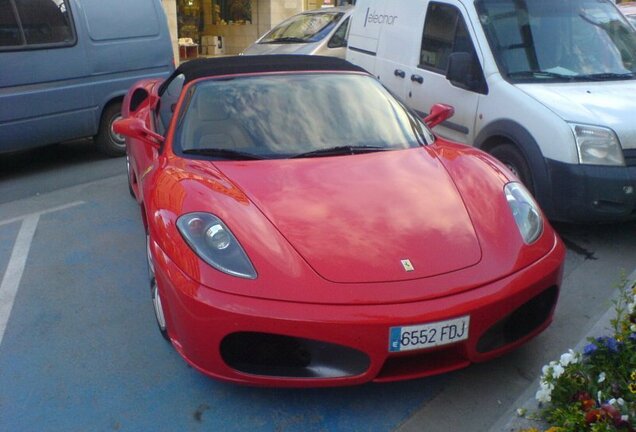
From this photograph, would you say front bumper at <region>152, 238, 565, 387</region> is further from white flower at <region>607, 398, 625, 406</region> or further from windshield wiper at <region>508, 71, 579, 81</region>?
windshield wiper at <region>508, 71, 579, 81</region>

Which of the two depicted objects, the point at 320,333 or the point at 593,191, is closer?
the point at 320,333

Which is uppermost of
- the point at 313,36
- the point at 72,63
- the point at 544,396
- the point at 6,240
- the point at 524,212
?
the point at 524,212

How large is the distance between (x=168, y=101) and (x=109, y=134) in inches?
129

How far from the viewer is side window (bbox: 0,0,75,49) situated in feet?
20.9

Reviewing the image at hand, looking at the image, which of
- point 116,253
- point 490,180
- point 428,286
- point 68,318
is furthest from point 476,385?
point 116,253

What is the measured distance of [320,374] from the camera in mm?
2570

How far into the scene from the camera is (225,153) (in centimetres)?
345

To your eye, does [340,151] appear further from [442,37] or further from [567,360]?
[442,37]

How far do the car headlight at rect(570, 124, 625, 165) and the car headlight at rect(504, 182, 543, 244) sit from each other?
43.7 inches

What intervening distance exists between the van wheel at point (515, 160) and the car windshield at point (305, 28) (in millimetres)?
6049

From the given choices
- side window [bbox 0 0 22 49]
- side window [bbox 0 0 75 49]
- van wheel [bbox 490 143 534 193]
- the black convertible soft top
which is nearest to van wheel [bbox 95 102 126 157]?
side window [bbox 0 0 75 49]

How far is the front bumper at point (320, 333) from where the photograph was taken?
246cm

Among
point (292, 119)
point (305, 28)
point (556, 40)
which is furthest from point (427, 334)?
point (305, 28)

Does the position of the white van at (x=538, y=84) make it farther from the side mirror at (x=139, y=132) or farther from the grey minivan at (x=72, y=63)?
the grey minivan at (x=72, y=63)
